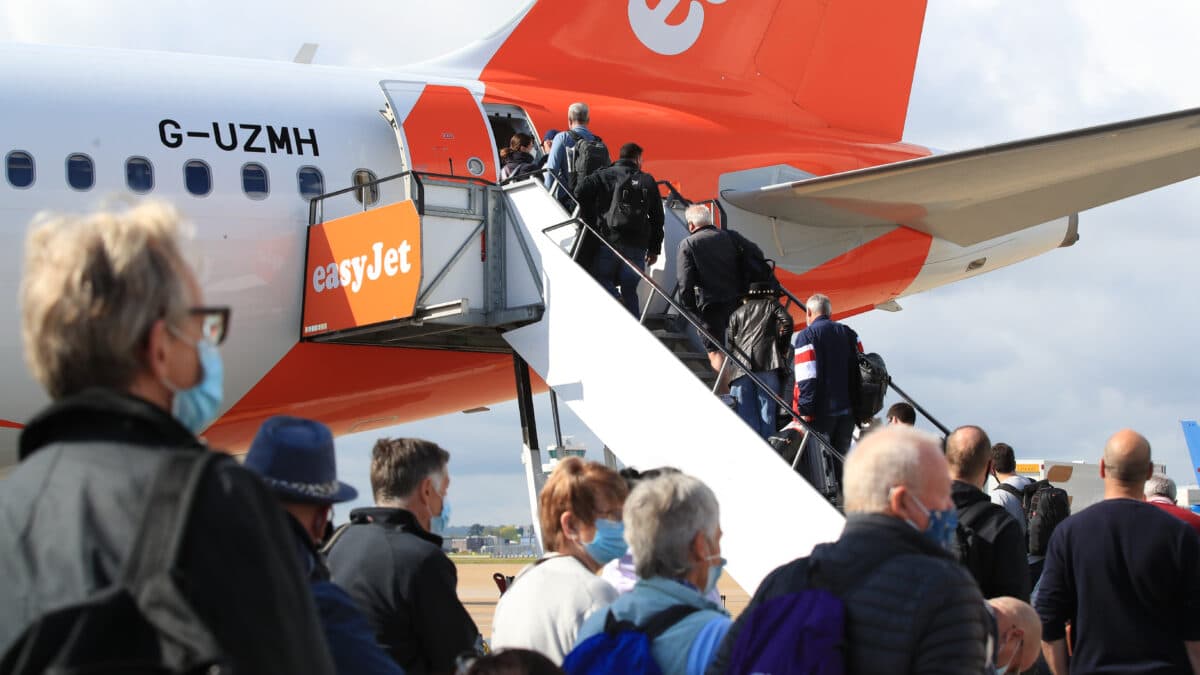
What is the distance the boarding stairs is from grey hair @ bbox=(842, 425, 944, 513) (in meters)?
4.31

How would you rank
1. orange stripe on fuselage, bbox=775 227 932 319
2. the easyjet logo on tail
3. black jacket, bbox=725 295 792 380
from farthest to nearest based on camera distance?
the easyjet logo on tail, orange stripe on fuselage, bbox=775 227 932 319, black jacket, bbox=725 295 792 380

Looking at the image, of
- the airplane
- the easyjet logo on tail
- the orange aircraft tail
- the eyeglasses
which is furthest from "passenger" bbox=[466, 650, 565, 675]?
the easyjet logo on tail

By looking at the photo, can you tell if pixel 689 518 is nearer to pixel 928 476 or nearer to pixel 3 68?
pixel 928 476

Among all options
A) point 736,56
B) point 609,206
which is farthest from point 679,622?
point 736,56

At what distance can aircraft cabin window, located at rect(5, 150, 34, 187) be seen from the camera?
9930 mm

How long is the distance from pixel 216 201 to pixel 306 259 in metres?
0.87

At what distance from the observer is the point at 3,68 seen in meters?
10.2

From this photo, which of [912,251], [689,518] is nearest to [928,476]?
[689,518]

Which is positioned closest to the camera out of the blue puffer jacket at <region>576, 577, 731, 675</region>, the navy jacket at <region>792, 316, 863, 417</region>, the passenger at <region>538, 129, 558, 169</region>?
the blue puffer jacket at <region>576, 577, 731, 675</region>

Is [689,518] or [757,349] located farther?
[757,349]

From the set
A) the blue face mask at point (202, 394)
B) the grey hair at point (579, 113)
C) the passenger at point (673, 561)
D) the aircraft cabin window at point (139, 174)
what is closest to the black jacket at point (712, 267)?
the grey hair at point (579, 113)

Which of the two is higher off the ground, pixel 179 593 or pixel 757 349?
pixel 757 349

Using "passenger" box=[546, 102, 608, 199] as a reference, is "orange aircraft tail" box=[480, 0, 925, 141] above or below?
above

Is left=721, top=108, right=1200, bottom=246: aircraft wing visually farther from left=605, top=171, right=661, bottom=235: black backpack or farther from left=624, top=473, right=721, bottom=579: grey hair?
left=624, top=473, right=721, bottom=579: grey hair
